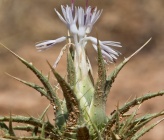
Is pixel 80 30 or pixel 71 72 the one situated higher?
pixel 80 30

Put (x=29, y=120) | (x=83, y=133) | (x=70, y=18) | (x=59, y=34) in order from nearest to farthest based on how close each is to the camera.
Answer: (x=83, y=133)
(x=29, y=120)
(x=70, y=18)
(x=59, y=34)

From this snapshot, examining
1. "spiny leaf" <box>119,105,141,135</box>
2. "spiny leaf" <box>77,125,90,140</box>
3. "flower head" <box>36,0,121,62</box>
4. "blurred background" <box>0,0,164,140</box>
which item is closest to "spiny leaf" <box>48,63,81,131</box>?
"spiny leaf" <box>77,125,90,140</box>

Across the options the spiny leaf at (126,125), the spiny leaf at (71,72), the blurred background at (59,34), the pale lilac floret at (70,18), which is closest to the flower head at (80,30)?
the pale lilac floret at (70,18)

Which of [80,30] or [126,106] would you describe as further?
[80,30]

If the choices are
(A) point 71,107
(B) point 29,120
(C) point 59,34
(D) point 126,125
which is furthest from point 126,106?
(C) point 59,34

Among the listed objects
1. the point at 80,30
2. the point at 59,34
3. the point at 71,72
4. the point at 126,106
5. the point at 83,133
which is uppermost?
the point at 59,34

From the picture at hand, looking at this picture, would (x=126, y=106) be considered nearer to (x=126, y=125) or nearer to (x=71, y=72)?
(x=126, y=125)

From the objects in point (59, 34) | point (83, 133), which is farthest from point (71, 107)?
point (59, 34)

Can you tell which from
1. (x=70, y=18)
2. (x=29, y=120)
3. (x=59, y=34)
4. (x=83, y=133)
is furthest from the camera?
(x=59, y=34)

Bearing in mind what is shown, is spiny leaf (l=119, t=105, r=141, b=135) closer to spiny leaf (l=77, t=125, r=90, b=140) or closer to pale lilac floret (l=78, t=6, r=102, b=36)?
spiny leaf (l=77, t=125, r=90, b=140)

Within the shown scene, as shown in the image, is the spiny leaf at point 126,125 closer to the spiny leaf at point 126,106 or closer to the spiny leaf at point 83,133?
the spiny leaf at point 126,106

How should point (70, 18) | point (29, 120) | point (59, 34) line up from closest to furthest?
point (29, 120)
point (70, 18)
point (59, 34)
